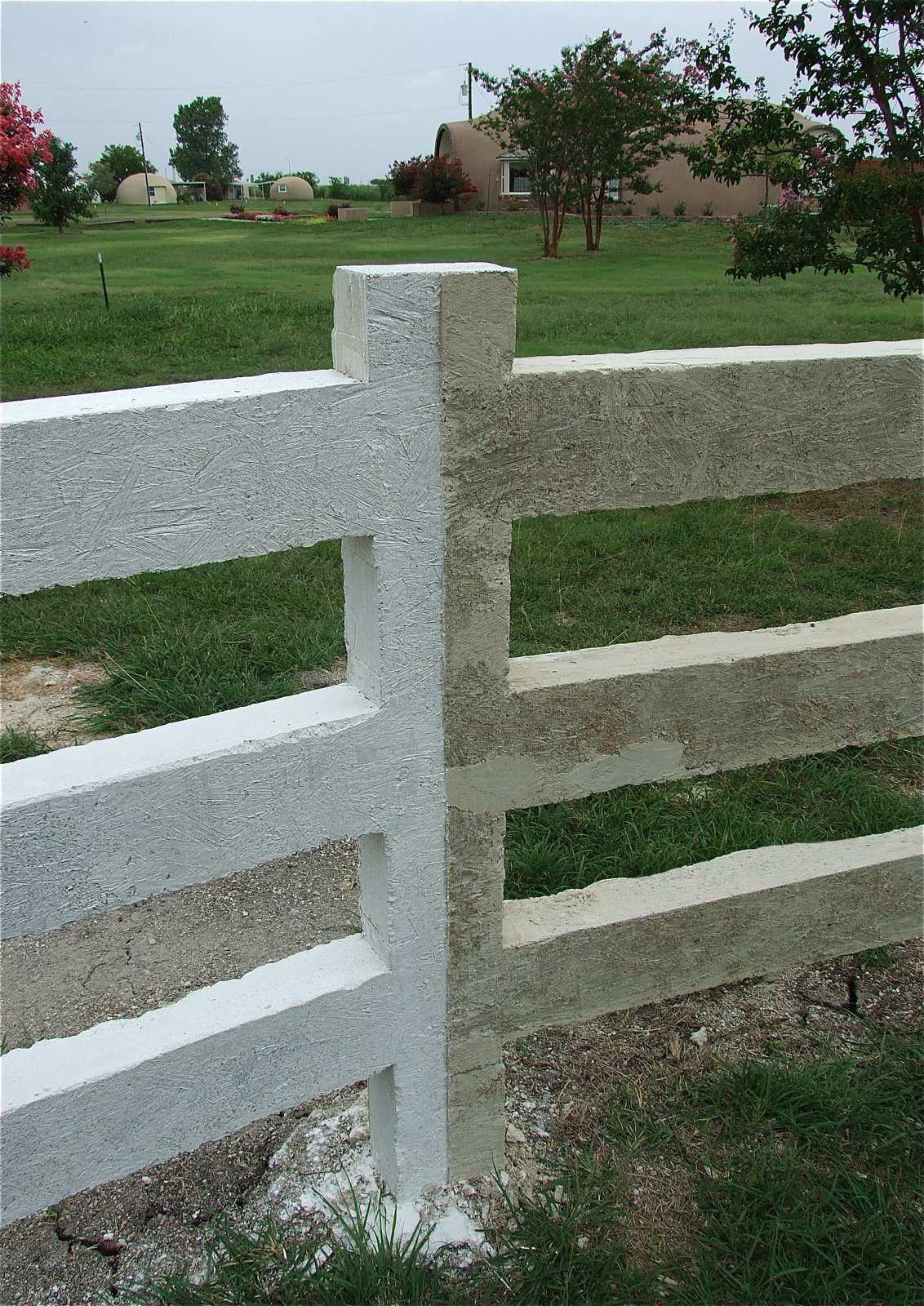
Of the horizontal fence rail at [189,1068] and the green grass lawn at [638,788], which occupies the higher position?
the horizontal fence rail at [189,1068]

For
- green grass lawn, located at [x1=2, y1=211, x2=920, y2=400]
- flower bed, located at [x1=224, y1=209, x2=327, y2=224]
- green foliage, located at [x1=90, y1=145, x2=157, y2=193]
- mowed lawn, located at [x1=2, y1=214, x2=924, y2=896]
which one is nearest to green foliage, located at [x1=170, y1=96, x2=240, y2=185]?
green foliage, located at [x1=90, y1=145, x2=157, y2=193]

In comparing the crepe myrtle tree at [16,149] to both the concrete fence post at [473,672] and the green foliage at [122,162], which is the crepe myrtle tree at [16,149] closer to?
the concrete fence post at [473,672]

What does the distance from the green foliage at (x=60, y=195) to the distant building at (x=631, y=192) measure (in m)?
10.9

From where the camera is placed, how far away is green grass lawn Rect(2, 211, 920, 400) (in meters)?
9.48

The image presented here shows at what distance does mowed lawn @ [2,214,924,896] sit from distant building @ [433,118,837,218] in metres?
20.4

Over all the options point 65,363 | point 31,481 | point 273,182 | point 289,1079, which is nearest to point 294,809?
point 289,1079

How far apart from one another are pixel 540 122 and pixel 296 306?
1054cm

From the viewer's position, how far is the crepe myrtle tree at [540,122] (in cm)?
1989

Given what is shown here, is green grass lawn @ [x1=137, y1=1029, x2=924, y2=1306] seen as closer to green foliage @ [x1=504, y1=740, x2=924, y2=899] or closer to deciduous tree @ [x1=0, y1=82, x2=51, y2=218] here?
green foliage @ [x1=504, y1=740, x2=924, y2=899]

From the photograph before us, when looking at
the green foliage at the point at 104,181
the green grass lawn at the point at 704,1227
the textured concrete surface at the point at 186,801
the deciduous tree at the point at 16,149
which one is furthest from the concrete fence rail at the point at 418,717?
the green foliage at the point at 104,181

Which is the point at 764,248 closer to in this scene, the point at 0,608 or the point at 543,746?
the point at 0,608

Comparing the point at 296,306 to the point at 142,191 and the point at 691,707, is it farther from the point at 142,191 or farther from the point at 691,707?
the point at 142,191

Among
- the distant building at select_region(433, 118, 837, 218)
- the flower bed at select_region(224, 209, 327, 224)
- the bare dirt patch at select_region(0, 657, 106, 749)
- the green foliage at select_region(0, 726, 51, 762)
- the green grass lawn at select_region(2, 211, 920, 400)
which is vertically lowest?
the bare dirt patch at select_region(0, 657, 106, 749)

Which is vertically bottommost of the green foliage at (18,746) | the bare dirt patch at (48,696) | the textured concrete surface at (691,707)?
the bare dirt patch at (48,696)
